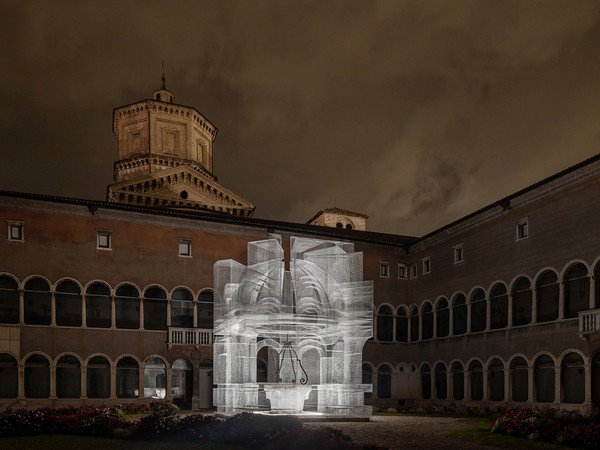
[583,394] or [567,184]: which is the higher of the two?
[567,184]

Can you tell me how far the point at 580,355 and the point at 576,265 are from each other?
3955 mm

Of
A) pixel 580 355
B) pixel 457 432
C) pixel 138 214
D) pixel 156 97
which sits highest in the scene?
pixel 156 97

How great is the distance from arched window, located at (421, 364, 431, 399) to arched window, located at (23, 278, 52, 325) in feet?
73.0

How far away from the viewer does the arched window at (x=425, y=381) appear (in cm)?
3788

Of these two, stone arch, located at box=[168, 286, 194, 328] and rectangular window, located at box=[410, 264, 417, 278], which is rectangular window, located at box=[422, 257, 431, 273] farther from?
stone arch, located at box=[168, 286, 194, 328]

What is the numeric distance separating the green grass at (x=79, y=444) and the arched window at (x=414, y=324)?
25.3 m

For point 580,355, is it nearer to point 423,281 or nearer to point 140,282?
point 423,281

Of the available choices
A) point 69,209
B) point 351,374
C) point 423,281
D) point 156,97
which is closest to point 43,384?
point 69,209

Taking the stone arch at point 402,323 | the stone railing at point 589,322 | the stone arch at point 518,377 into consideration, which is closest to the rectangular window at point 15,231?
the stone arch at point 402,323

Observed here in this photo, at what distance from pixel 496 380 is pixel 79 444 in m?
22.5

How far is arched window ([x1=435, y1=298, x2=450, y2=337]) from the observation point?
3653 cm

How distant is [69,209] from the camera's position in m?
32.7

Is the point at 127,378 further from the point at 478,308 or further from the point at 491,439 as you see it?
the point at 491,439

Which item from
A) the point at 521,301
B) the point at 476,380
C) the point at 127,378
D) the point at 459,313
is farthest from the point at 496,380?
the point at 127,378
